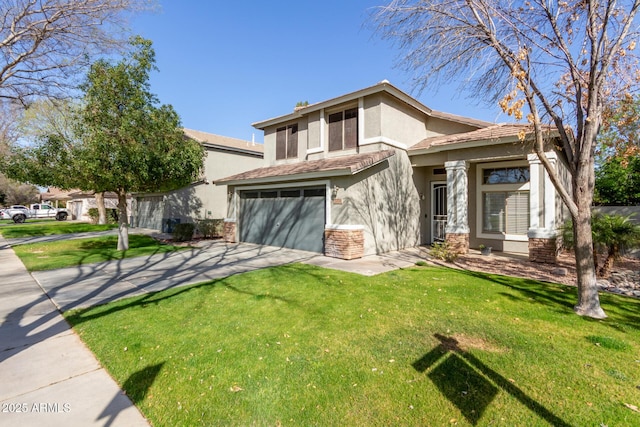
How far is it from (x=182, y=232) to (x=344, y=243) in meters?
9.96

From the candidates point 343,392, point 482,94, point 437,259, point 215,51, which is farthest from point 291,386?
point 215,51

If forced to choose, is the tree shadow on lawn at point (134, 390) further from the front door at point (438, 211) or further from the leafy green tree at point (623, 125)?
the front door at point (438, 211)

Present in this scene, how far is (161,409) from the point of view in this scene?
268 cm

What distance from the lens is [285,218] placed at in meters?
12.4

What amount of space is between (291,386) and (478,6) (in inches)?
269

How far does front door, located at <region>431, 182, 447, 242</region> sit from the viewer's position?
41.9 ft

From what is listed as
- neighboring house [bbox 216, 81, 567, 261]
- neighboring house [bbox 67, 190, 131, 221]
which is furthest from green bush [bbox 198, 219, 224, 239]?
neighboring house [bbox 67, 190, 131, 221]

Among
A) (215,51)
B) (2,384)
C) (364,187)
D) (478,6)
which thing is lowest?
(2,384)

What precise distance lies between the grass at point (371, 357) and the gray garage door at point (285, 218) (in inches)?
208

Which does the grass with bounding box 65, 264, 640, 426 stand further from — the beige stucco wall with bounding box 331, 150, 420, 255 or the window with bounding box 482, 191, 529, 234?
the window with bounding box 482, 191, 529, 234

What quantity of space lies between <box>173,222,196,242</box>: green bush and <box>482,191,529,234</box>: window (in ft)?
45.9

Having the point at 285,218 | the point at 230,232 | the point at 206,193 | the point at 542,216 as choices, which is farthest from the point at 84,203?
the point at 542,216

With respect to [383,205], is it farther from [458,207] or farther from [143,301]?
[143,301]

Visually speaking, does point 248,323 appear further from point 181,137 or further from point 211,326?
point 181,137
